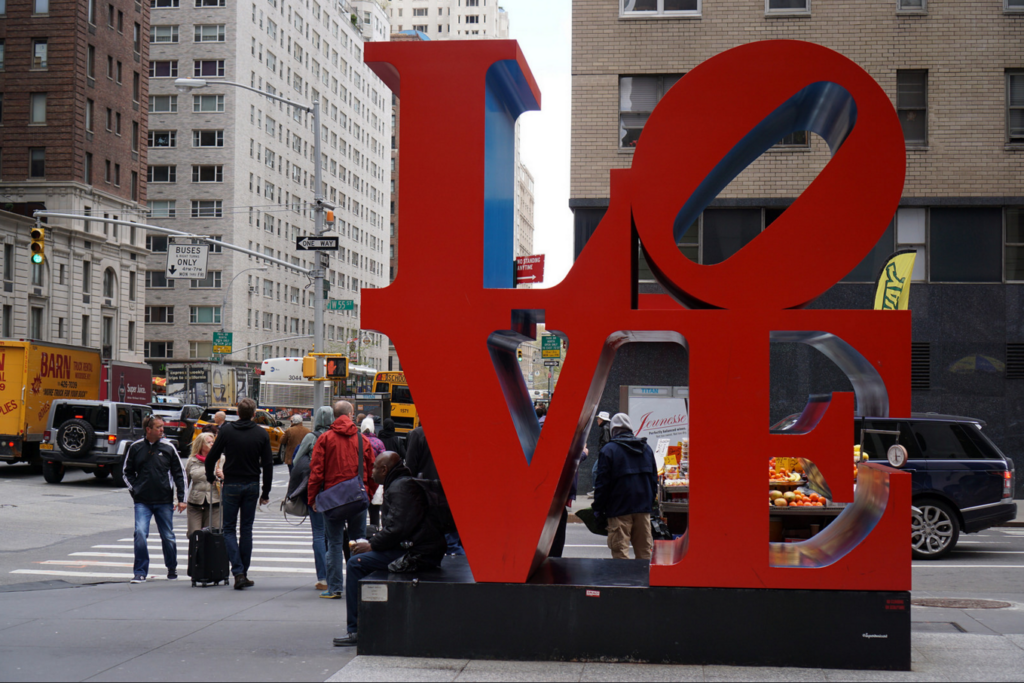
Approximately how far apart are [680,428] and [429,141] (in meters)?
13.5

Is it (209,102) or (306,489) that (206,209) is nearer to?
(209,102)

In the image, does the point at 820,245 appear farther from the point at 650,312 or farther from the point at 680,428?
the point at 680,428

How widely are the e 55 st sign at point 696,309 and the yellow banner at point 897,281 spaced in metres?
11.8

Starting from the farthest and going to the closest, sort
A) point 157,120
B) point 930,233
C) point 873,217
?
point 157,120 < point 930,233 < point 873,217

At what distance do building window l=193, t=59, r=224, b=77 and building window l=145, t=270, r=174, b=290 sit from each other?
16734mm

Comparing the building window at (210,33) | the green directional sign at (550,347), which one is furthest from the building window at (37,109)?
the green directional sign at (550,347)

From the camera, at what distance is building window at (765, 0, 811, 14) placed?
23.1 m

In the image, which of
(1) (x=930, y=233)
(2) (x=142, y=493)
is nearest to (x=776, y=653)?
(2) (x=142, y=493)

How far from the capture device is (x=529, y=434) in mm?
8234

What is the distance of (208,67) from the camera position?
262 ft

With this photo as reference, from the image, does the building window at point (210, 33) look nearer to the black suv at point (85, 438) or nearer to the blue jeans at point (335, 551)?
the black suv at point (85, 438)

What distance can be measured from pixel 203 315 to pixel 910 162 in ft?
214

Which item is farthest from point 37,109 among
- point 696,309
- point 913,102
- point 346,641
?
point 696,309

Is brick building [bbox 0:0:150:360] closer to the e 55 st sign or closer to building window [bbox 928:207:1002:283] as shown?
building window [bbox 928:207:1002:283]
